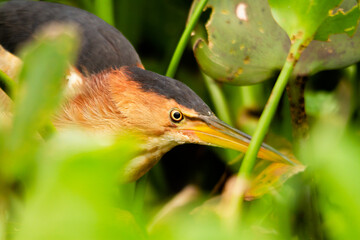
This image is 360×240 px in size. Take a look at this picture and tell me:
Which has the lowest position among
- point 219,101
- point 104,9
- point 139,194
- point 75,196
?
point 139,194

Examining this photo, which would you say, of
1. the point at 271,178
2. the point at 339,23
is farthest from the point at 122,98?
the point at 339,23

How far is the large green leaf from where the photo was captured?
933mm

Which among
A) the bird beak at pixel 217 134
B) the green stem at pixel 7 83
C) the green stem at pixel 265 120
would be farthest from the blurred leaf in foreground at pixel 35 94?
the bird beak at pixel 217 134

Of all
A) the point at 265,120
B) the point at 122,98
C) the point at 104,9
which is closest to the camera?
the point at 265,120

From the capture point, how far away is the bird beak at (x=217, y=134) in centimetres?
95

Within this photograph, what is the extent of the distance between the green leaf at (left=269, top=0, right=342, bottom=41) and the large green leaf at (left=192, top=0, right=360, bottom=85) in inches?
6.5

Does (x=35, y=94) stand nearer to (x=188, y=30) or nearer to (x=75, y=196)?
(x=75, y=196)

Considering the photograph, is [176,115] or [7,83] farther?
[176,115]

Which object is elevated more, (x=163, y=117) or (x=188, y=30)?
(x=188, y=30)

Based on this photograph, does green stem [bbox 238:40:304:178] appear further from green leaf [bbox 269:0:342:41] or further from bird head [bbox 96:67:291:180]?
bird head [bbox 96:67:291:180]

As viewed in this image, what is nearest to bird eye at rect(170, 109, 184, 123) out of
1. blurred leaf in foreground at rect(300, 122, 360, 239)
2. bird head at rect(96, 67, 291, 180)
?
bird head at rect(96, 67, 291, 180)

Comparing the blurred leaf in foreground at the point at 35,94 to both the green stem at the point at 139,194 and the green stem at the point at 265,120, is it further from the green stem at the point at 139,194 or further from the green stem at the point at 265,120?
the green stem at the point at 139,194

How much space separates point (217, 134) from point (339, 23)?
1.06 ft

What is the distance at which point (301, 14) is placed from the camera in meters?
0.75
